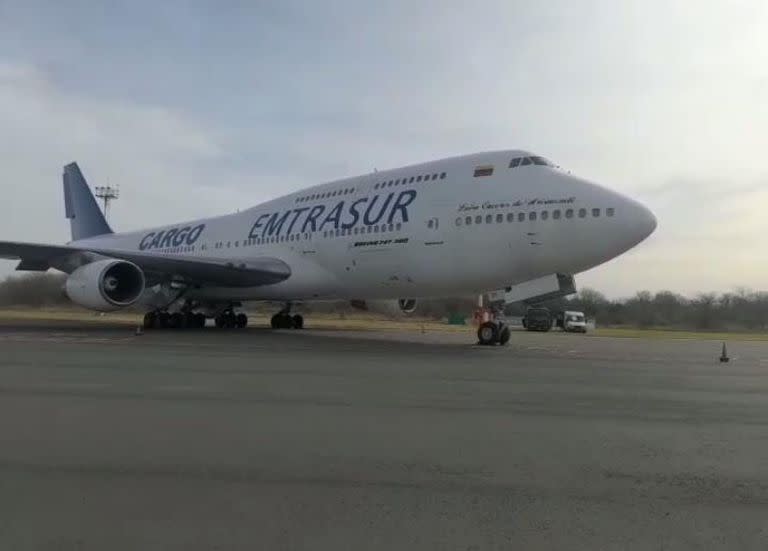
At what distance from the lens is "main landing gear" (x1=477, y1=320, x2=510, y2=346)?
53.5ft

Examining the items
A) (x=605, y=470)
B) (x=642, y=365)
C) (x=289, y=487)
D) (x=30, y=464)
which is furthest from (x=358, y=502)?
(x=642, y=365)

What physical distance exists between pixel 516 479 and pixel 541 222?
36.4 feet

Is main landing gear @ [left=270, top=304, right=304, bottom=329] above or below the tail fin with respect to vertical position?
below

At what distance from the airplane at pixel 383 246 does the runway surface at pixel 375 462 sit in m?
5.85

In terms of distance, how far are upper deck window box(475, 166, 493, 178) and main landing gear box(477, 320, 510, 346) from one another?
3515mm

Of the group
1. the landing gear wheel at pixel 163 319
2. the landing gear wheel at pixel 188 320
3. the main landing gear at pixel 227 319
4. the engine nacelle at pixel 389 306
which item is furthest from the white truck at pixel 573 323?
the landing gear wheel at pixel 163 319

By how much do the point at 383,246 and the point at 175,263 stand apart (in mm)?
6666

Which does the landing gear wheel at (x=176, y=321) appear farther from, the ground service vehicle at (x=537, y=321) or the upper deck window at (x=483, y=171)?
the ground service vehicle at (x=537, y=321)

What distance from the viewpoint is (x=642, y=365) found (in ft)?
40.7

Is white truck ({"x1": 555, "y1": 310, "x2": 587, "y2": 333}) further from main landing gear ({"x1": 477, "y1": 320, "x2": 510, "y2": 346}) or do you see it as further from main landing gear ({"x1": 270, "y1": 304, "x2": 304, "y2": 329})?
main landing gear ({"x1": 477, "y1": 320, "x2": 510, "y2": 346})

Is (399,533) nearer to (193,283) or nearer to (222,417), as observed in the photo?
(222,417)

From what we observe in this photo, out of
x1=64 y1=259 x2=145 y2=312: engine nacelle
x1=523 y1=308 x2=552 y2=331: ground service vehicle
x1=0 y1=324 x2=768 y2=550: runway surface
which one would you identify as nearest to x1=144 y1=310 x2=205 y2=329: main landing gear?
x1=64 y1=259 x2=145 y2=312: engine nacelle

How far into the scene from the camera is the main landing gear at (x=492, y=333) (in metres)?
16.3

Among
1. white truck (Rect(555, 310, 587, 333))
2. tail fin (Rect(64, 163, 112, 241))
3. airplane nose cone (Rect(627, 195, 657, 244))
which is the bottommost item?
white truck (Rect(555, 310, 587, 333))
